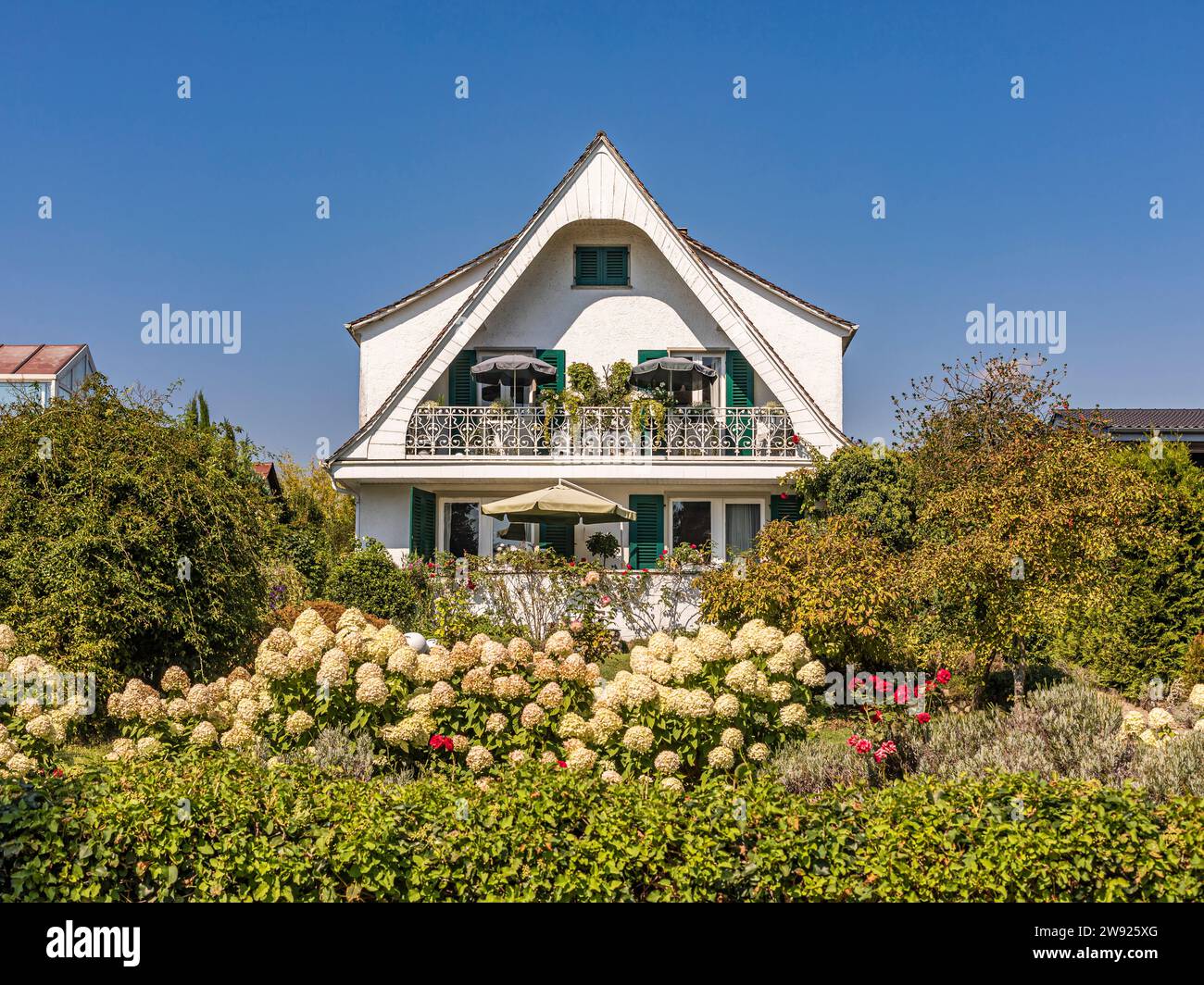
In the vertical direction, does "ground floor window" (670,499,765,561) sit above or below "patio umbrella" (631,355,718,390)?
below

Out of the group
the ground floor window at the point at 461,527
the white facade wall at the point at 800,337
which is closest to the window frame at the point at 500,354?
the ground floor window at the point at 461,527

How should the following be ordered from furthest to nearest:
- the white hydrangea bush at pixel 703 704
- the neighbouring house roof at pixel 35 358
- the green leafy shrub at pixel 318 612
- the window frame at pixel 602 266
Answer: the neighbouring house roof at pixel 35 358 < the window frame at pixel 602 266 < the green leafy shrub at pixel 318 612 < the white hydrangea bush at pixel 703 704

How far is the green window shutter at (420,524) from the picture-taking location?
1716cm

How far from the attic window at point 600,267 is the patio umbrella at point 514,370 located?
215 centimetres

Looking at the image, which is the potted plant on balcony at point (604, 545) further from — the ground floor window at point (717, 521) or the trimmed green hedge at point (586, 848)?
the trimmed green hedge at point (586, 848)

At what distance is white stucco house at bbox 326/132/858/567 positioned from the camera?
1684 centimetres

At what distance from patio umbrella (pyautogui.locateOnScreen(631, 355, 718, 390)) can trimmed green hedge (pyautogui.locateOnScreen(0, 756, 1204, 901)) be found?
525 inches

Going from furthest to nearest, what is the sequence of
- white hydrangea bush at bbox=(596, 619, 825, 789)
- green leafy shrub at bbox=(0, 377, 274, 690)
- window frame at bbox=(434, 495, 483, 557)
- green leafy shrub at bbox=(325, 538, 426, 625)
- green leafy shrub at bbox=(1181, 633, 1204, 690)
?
window frame at bbox=(434, 495, 483, 557)
green leafy shrub at bbox=(325, 538, 426, 625)
green leafy shrub at bbox=(1181, 633, 1204, 690)
green leafy shrub at bbox=(0, 377, 274, 690)
white hydrangea bush at bbox=(596, 619, 825, 789)

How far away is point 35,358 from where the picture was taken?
37.5 meters

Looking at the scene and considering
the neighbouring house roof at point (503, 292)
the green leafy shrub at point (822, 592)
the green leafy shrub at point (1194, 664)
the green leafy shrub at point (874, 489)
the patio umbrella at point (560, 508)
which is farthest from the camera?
the neighbouring house roof at point (503, 292)

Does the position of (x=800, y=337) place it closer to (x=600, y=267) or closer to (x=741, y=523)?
(x=741, y=523)

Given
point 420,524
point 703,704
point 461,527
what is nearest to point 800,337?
point 461,527

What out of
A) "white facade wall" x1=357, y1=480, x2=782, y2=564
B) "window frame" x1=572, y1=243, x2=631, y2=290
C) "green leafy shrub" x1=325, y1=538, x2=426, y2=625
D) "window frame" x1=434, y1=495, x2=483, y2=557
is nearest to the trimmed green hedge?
"green leafy shrub" x1=325, y1=538, x2=426, y2=625

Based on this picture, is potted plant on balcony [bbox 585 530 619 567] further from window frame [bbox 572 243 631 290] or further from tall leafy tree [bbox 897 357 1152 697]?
tall leafy tree [bbox 897 357 1152 697]
